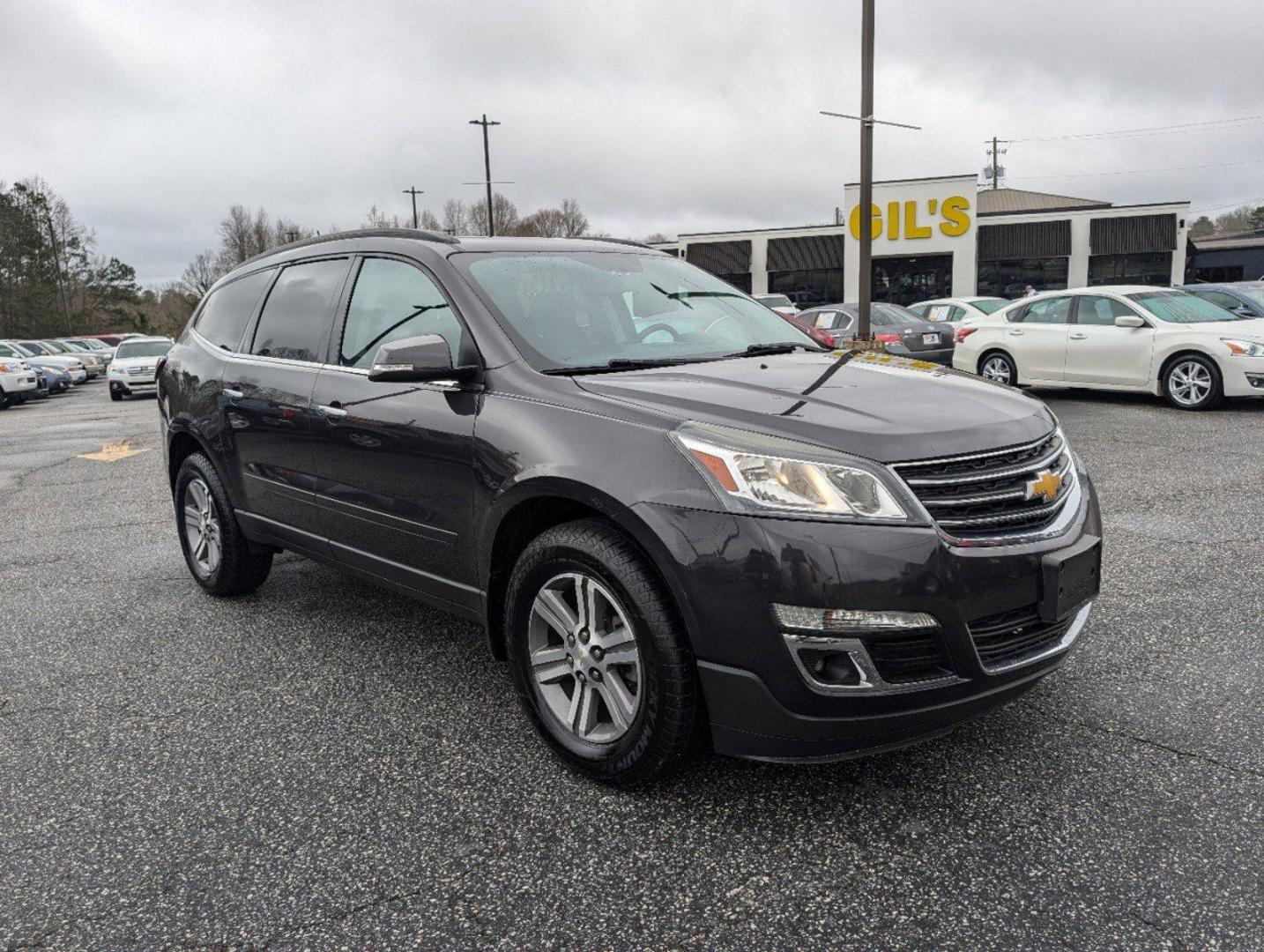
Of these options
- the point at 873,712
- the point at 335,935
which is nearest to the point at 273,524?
the point at 335,935

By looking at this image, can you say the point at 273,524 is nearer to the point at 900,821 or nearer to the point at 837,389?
the point at 837,389

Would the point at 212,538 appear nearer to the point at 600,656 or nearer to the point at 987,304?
the point at 600,656

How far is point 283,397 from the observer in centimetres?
405

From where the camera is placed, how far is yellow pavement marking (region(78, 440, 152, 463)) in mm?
11016

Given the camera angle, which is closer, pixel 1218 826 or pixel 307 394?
pixel 1218 826

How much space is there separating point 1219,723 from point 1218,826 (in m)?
0.71

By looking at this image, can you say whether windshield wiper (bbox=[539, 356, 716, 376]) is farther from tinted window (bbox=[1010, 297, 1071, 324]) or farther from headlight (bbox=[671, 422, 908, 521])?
tinted window (bbox=[1010, 297, 1071, 324])

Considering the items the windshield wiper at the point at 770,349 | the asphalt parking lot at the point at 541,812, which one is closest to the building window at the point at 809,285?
the asphalt parking lot at the point at 541,812

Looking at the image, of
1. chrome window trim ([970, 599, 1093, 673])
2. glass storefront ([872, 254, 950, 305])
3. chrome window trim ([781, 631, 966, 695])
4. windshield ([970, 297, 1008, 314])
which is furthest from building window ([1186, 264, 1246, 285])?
chrome window trim ([781, 631, 966, 695])

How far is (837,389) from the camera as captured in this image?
9.73 ft

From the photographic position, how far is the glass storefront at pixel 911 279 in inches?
1401

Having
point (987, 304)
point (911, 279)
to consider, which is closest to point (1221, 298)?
point (987, 304)

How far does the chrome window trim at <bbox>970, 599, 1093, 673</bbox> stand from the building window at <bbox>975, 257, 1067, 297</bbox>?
120 feet

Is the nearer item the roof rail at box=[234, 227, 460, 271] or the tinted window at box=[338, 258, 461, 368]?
the tinted window at box=[338, 258, 461, 368]
